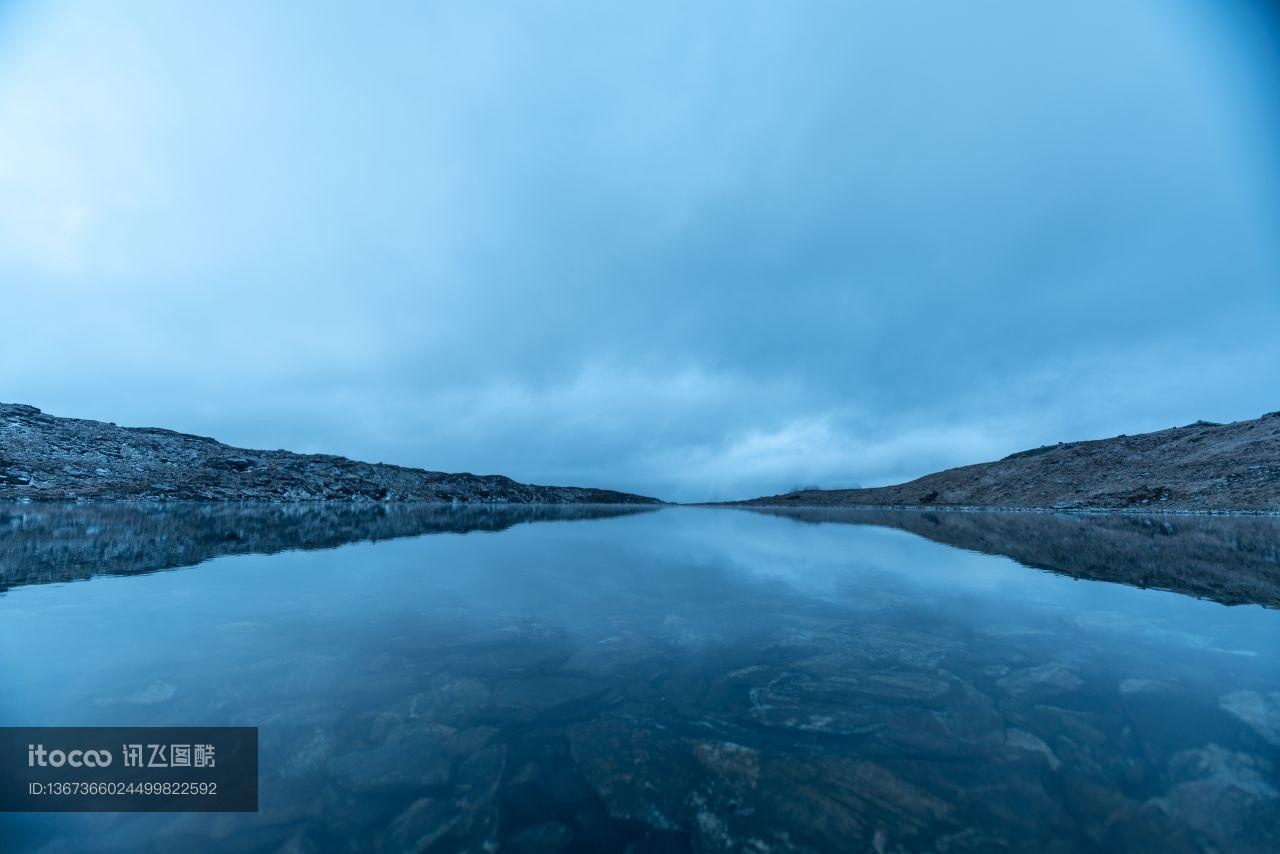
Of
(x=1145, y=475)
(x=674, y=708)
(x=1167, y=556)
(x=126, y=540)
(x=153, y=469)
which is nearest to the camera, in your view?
(x=674, y=708)

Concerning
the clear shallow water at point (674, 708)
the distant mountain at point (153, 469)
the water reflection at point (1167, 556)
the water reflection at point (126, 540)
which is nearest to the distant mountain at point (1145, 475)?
the water reflection at point (1167, 556)

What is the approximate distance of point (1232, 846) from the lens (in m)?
3.32

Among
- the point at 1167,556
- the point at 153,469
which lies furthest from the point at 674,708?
the point at 153,469

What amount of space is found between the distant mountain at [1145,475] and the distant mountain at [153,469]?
8676cm

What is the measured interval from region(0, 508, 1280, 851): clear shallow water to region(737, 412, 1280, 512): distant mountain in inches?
1847

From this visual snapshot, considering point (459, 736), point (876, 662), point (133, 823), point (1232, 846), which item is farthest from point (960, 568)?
point (133, 823)

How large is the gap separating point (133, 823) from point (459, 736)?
94.6 inches

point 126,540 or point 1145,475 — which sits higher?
point 126,540

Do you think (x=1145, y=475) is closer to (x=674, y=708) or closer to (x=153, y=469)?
(x=674, y=708)

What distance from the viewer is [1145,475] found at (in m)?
53.1

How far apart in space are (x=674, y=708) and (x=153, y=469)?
67337 millimetres

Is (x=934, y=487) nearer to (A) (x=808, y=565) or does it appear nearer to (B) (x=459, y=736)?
(A) (x=808, y=565)

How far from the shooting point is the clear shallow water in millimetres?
3590

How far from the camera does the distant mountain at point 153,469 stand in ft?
125
